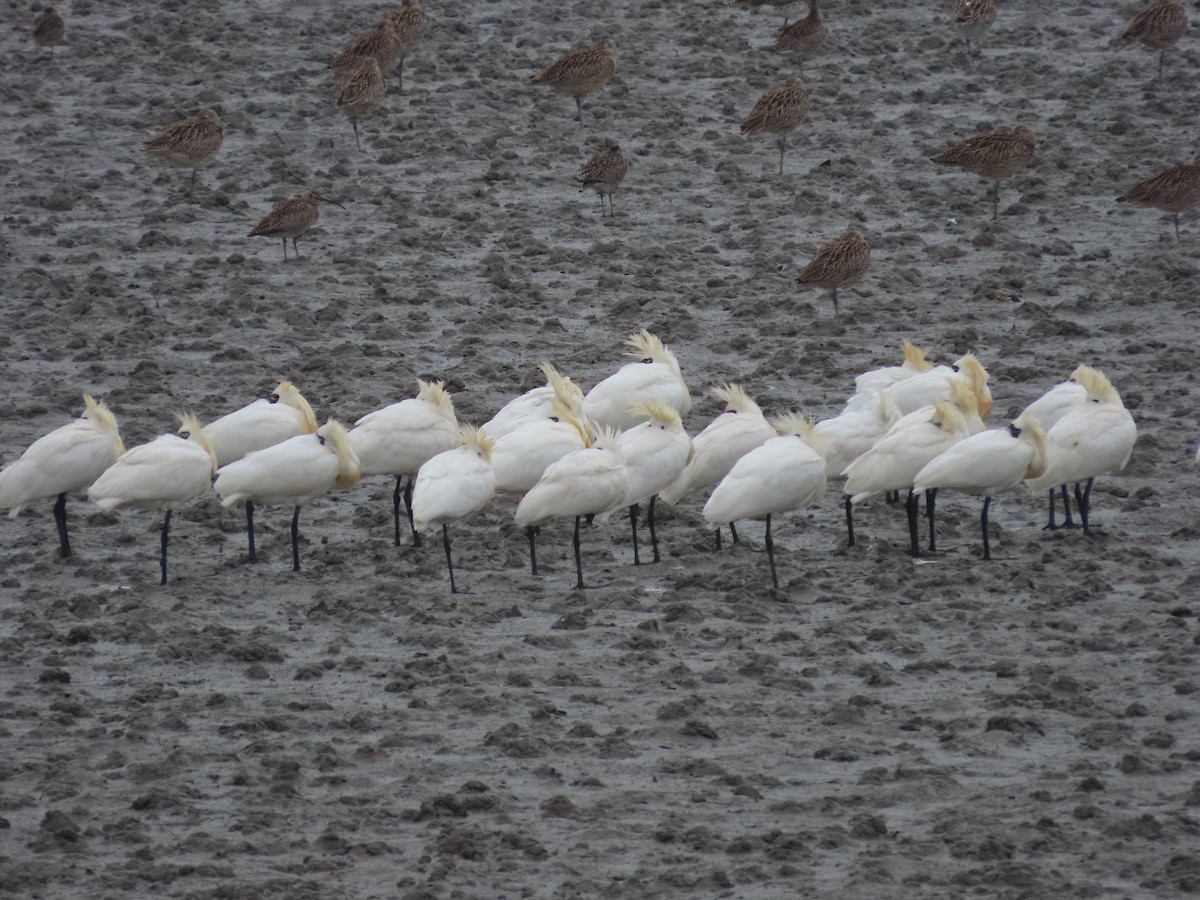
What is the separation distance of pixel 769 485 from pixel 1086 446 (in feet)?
6.24

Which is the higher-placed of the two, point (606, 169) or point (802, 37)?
point (802, 37)

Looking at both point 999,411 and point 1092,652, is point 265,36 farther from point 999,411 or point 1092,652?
point 1092,652

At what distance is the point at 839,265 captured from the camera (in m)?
14.0

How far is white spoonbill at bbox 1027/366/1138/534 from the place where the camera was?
10.3 metres

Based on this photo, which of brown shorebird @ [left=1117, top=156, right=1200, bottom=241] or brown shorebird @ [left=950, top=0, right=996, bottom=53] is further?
brown shorebird @ [left=950, top=0, right=996, bottom=53]

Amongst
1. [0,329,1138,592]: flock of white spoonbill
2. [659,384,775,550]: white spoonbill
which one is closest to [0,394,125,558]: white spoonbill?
[0,329,1138,592]: flock of white spoonbill

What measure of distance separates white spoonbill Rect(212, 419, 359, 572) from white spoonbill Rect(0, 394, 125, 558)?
28.9 inches

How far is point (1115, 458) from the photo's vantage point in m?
10.4

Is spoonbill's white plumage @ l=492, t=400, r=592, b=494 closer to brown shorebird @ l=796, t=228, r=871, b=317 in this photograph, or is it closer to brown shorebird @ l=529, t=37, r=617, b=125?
brown shorebird @ l=796, t=228, r=871, b=317

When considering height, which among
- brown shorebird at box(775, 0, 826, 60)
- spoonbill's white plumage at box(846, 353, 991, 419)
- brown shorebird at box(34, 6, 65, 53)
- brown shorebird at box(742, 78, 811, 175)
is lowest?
spoonbill's white plumage at box(846, 353, 991, 419)

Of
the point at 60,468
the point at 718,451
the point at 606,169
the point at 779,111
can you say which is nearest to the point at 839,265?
the point at 606,169

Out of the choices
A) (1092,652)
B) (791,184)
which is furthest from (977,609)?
(791,184)

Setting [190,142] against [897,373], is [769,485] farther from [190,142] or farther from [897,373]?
[190,142]

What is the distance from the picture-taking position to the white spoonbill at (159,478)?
388 inches
